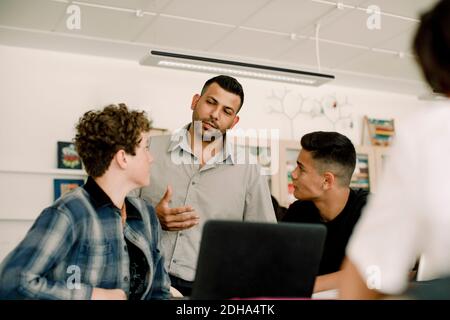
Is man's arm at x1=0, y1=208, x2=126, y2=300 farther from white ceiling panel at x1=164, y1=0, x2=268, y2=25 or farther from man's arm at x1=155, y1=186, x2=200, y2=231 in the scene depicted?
white ceiling panel at x1=164, y1=0, x2=268, y2=25

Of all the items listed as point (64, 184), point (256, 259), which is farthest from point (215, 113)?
point (64, 184)

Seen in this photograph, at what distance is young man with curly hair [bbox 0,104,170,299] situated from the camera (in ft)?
3.50

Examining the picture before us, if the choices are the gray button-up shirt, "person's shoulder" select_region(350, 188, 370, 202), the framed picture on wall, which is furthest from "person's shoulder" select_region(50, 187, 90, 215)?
the framed picture on wall

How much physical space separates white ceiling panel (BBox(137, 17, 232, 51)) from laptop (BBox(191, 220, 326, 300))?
7.74 feet

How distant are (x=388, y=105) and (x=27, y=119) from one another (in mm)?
2639

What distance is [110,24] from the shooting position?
3.17 metres

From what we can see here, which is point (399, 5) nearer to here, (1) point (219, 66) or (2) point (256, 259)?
(1) point (219, 66)

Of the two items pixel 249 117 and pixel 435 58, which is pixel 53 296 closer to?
pixel 435 58

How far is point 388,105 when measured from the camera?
4.16 meters

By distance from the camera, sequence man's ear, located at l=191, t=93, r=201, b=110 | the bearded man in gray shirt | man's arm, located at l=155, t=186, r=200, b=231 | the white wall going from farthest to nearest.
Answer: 1. the white wall
2. man's ear, located at l=191, t=93, r=201, b=110
3. the bearded man in gray shirt
4. man's arm, located at l=155, t=186, r=200, b=231

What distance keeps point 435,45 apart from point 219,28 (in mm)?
2583

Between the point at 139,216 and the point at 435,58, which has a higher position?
the point at 435,58
